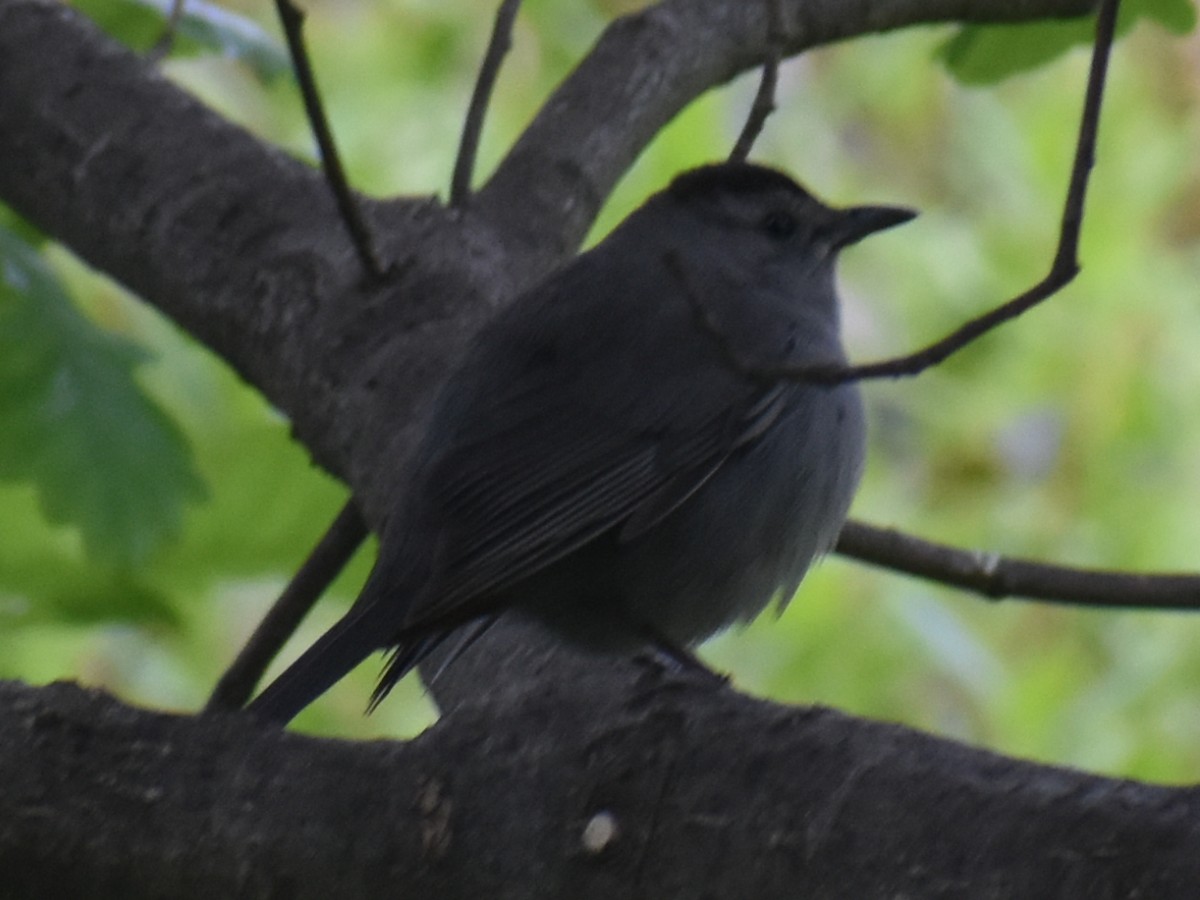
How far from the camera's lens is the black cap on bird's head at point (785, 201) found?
3436 millimetres

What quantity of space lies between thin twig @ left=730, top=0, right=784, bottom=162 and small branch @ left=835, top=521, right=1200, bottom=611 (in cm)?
73

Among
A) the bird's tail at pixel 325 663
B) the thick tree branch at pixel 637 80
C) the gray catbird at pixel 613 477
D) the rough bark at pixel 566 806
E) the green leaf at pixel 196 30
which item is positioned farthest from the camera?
the green leaf at pixel 196 30

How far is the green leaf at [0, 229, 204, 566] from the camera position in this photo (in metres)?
2.98

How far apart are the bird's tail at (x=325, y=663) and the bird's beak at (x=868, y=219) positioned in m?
1.33

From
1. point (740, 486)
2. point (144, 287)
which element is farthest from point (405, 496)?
point (144, 287)

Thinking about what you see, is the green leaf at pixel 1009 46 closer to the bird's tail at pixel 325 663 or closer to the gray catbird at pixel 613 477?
the gray catbird at pixel 613 477

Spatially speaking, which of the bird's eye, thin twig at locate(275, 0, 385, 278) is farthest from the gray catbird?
the bird's eye

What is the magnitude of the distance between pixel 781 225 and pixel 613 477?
0.87 meters

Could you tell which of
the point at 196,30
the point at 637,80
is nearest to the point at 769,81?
the point at 637,80

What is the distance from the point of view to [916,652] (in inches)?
193

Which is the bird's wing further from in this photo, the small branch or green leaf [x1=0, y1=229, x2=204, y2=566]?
green leaf [x1=0, y1=229, x2=204, y2=566]

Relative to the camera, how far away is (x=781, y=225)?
137 inches

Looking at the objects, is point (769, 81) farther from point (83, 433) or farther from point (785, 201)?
point (83, 433)

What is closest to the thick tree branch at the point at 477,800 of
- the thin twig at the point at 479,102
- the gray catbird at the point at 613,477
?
the gray catbird at the point at 613,477
